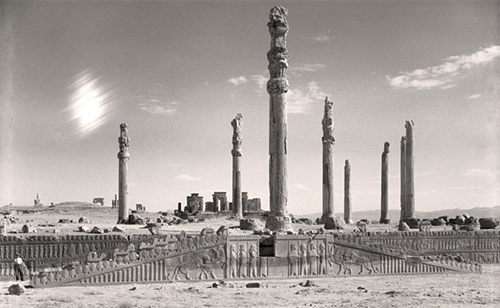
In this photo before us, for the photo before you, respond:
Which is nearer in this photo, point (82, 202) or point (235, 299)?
point (235, 299)

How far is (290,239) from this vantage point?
17719 mm

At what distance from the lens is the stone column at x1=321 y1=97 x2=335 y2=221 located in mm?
31609

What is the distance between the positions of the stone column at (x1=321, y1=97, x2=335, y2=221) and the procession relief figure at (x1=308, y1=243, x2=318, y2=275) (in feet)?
44.5

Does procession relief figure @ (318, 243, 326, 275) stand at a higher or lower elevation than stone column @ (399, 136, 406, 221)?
lower

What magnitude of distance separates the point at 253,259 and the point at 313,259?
204 cm

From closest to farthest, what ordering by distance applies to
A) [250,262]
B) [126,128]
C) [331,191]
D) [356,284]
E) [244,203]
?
[356,284]
[250,262]
[331,191]
[126,128]
[244,203]

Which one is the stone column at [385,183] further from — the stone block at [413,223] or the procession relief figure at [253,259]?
the procession relief figure at [253,259]

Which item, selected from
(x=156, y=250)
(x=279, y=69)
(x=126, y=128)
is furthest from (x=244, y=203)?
(x=156, y=250)

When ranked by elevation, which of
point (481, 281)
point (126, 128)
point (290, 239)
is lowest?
point (481, 281)

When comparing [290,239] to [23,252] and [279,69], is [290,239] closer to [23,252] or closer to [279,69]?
[279,69]

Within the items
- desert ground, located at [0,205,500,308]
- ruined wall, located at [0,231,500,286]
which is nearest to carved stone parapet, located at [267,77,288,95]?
ruined wall, located at [0,231,500,286]

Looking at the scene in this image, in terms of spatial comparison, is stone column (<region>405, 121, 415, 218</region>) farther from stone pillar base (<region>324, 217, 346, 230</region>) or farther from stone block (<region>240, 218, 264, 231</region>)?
stone block (<region>240, 218, 264, 231</region>)

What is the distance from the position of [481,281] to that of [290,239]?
6.01m

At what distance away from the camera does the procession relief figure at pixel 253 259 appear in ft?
56.9
